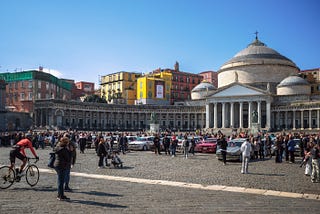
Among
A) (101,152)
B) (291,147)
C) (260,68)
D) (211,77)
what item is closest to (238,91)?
(260,68)

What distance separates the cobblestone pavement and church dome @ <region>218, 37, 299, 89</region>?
78.4 meters

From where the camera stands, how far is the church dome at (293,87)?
84.1 metres

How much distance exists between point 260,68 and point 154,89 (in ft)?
102

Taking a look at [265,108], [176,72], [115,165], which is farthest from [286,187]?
[176,72]

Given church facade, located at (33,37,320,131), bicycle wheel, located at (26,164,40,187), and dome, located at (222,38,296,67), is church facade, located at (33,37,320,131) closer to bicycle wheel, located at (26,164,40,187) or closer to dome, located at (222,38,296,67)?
dome, located at (222,38,296,67)

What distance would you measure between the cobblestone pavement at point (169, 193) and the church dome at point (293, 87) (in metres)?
72.0

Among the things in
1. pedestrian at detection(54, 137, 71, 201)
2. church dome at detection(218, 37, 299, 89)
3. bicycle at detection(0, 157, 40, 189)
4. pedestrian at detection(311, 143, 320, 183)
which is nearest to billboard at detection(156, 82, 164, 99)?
church dome at detection(218, 37, 299, 89)

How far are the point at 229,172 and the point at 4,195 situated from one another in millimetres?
10715

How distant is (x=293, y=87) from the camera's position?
8406cm

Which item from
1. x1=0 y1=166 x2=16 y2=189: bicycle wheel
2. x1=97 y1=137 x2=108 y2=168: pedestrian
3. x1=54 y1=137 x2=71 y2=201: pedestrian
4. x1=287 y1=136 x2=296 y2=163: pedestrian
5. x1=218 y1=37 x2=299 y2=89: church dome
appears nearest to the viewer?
x1=54 y1=137 x2=71 y2=201: pedestrian

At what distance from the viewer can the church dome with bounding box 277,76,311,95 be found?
84.1m

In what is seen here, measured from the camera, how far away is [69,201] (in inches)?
406

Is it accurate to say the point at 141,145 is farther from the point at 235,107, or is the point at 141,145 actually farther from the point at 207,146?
the point at 235,107

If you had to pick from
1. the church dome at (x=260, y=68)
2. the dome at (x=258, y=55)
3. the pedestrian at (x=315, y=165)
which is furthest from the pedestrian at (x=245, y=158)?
the dome at (x=258, y=55)
